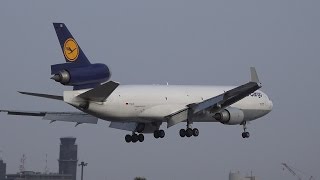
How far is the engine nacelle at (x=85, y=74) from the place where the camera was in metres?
81.0

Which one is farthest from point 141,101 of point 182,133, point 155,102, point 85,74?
point 85,74

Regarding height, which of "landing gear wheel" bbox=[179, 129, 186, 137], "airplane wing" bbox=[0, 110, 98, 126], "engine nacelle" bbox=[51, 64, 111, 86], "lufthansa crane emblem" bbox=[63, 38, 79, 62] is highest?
"lufthansa crane emblem" bbox=[63, 38, 79, 62]

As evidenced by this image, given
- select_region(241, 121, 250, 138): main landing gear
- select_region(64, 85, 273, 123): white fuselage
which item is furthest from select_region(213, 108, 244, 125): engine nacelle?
select_region(241, 121, 250, 138): main landing gear

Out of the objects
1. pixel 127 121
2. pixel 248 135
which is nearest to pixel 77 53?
pixel 127 121

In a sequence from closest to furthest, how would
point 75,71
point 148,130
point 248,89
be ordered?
point 75,71 → point 248,89 → point 148,130

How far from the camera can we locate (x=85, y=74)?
269ft

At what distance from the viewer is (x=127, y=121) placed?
89.9 m

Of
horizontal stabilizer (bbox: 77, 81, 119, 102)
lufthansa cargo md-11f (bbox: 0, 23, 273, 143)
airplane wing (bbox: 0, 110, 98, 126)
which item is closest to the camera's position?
horizontal stabilizer (bbox: 77, 81, 119, 102)

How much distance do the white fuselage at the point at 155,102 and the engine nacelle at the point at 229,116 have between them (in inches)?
47.4

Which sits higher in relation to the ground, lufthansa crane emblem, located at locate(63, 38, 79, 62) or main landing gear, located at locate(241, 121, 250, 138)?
lufthansa crane emblem, located at locate(63, 38, 79, 62)

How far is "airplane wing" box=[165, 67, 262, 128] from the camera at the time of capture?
88812 millimetres

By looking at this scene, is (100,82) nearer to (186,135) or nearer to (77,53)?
(77,53)

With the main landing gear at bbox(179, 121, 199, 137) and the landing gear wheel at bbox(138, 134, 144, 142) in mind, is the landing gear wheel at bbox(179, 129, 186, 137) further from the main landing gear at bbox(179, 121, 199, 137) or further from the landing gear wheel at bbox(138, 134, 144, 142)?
the landing gear wheel at bbox(138, 134, 144, 142)

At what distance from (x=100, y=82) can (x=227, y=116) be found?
1692 cm
